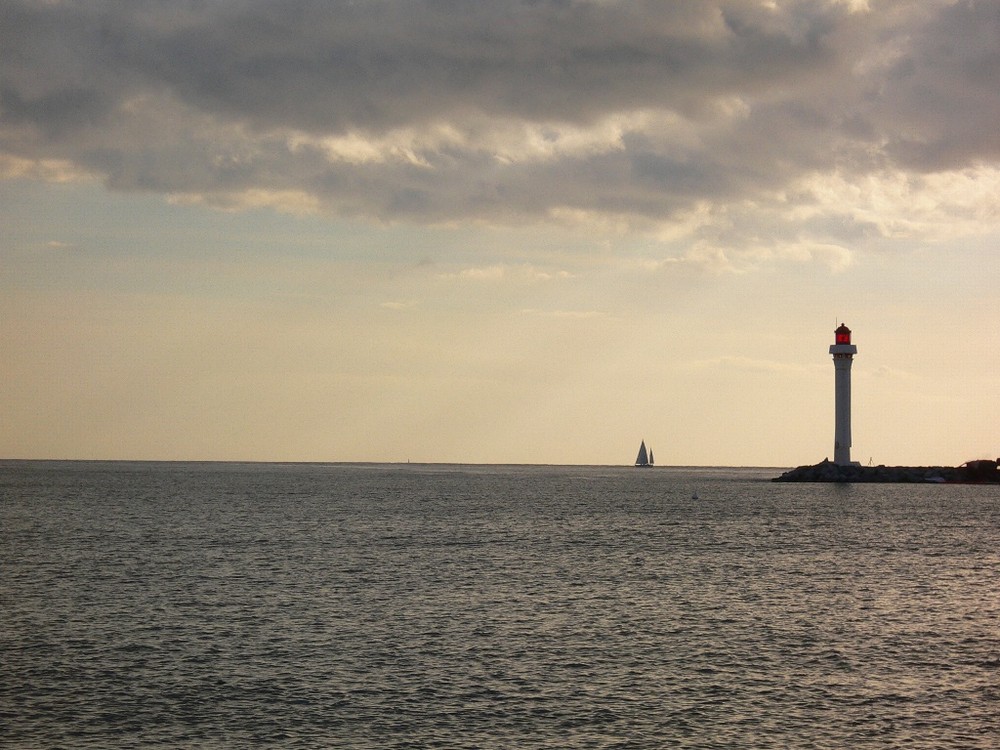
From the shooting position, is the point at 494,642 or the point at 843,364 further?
the point at 843,364

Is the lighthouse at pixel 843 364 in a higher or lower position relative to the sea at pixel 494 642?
higher

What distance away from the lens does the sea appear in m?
32.3

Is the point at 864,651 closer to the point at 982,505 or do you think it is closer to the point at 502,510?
the point at 502,510

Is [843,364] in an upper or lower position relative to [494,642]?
upper

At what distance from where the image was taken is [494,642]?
44.7m

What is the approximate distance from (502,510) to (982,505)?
7759 centimetres

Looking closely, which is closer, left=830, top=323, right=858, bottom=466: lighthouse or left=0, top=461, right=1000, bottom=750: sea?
left=0, top=461, right=1000, bottom=750: sea

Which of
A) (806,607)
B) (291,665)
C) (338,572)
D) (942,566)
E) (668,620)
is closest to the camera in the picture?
(291,665)

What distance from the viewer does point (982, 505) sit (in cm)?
16350

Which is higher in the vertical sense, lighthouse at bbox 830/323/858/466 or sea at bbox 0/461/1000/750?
lighthouse at bbox 830/323/858/466

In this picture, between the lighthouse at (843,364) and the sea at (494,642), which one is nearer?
the sea at (494,642)

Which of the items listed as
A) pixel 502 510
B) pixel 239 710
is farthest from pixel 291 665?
pixel 502 510

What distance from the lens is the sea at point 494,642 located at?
32.3 meters

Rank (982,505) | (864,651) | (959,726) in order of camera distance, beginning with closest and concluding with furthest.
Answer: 1. (959,726)
2. (864,651)
3. (982,505)
